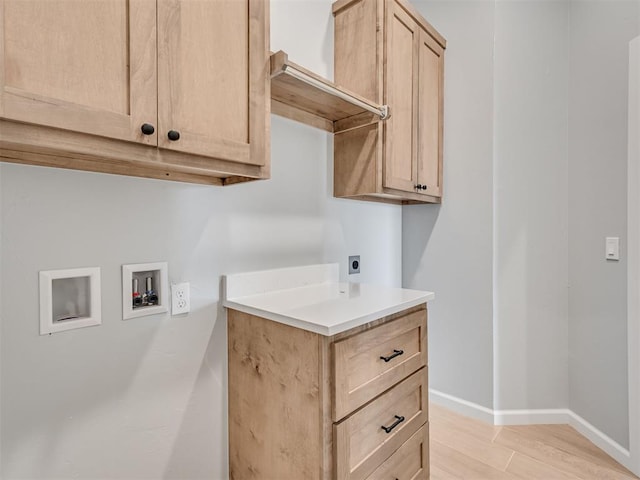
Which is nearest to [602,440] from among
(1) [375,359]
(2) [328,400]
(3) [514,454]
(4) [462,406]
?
(3) [514,454]

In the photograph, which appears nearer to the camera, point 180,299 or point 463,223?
point 180,299

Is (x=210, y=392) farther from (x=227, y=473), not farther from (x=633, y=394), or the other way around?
(x=633, y=394)

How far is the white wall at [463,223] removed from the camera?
80.8 inches

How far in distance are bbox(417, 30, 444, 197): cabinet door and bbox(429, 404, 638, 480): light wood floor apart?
1418mm

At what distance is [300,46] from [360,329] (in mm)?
1327

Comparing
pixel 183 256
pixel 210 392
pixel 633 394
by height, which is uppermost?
pixel 183 256

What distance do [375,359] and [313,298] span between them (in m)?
0.35

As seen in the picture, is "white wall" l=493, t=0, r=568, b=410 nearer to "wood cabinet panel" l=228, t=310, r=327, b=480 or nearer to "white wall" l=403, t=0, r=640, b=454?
"white wall" l=403, t=0, r=640, b=454

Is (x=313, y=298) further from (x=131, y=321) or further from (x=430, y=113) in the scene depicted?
(x=430, y=113)

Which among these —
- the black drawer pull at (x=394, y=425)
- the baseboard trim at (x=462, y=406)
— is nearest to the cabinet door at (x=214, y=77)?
the black drawer pull at (x=394, y=425)

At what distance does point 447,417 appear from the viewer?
2.13 meters

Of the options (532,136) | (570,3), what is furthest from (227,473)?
(570,3)

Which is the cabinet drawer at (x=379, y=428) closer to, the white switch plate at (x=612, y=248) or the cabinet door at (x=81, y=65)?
the cabinet door at (x=81, y=65)

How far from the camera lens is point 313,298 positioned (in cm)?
137
